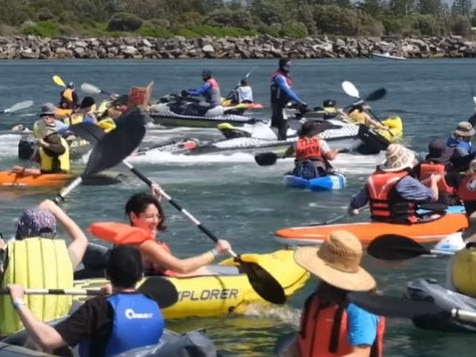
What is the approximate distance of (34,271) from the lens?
6055mm

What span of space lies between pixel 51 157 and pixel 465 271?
7438 mm

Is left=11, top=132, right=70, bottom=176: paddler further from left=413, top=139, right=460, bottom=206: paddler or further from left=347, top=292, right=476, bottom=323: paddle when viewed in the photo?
left=347, top=292, right=476, bottom=323: paddle

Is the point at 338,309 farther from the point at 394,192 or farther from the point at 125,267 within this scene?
the point at 394,192

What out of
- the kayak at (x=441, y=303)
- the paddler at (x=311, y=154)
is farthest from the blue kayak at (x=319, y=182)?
the kayak at (x=441, y=303)

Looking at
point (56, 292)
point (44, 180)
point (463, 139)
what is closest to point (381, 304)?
point (56, 292)

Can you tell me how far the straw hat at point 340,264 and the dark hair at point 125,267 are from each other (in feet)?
2.30

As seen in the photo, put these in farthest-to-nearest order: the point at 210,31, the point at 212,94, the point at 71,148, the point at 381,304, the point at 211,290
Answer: the point at 210,31 < the point at 212,94 < the point at 71,148 < the point at 211,290 < the point at 381,304

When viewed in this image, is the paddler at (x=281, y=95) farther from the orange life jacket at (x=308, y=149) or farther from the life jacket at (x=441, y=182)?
the life jacket at (x=441, y=182)

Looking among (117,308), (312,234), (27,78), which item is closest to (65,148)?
(312,234)

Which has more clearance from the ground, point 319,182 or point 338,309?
point 338,309

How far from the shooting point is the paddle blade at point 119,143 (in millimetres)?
8703

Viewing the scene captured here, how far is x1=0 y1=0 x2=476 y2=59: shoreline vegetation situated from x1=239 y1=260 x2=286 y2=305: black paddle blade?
62696 mm

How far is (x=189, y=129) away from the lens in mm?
21469

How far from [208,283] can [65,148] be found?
20.8 feet
